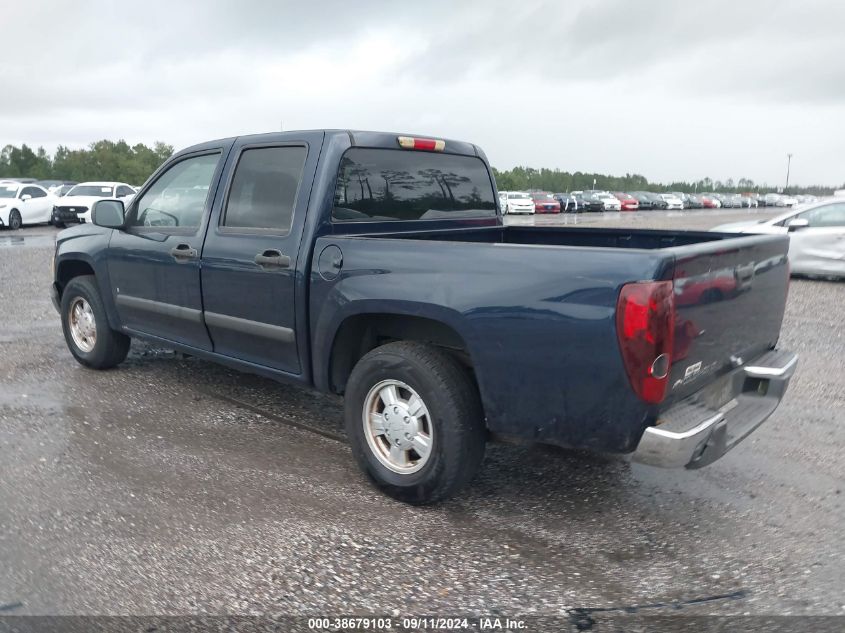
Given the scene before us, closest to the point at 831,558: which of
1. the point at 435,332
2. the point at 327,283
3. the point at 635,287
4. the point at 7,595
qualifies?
the point at 635,287

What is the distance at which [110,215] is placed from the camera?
556 cm

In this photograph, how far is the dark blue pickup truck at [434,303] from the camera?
313 centimetres

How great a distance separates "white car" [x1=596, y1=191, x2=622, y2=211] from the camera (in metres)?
52.5

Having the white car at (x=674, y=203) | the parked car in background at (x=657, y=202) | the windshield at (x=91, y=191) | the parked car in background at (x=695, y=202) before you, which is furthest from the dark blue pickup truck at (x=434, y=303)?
the parked car in background at (x=695, y=202)

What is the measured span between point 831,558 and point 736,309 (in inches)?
47.4

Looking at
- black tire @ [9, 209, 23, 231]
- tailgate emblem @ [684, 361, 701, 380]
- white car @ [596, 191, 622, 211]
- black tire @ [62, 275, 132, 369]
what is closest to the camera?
tailgate emblem @ [684, 361, 701, 380]

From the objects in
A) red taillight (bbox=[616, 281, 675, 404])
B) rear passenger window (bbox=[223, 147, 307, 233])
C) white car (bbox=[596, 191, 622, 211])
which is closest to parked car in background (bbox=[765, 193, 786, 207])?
white car (bbox=[596, 191, 622, 211])

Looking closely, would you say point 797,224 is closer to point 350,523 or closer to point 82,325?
point 82,325

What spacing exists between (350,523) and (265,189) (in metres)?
2.16

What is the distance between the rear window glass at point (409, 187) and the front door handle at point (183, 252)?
3.94ft

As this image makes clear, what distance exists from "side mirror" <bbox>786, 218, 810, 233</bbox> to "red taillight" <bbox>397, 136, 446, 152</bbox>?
8.98 m

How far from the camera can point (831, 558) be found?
11.1ft

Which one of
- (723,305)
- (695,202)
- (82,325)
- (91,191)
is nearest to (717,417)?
(723,305)

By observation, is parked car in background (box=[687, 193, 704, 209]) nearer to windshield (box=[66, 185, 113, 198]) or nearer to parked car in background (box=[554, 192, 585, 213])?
parked car in background (box=[554, 192, 585, 213])
